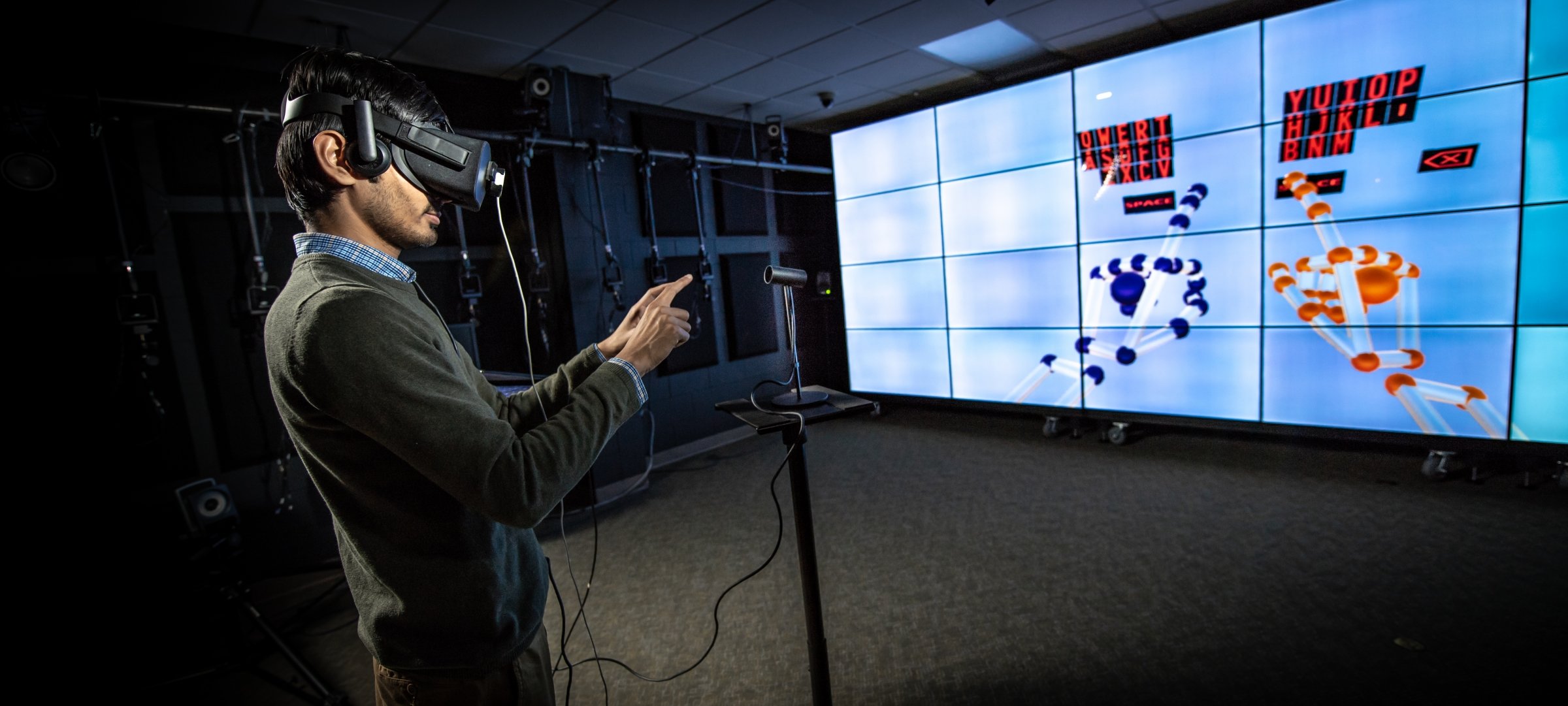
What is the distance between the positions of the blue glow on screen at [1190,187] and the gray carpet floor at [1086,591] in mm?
1505

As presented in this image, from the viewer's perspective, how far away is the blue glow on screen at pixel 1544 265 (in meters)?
3.02

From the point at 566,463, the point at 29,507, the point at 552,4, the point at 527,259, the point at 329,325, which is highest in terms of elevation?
the point at 552,4

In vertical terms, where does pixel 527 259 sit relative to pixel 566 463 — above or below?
above

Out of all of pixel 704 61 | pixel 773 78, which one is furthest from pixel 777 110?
pixel 704 61

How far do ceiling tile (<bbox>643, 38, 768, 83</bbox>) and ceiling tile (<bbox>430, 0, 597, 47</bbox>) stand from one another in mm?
712

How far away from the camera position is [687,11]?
3.28 metres

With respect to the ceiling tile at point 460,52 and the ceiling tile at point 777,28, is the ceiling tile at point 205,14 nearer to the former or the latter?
the ceiling tile at point 460,52

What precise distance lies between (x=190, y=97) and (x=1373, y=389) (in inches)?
249

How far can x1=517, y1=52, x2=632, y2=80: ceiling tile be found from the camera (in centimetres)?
368

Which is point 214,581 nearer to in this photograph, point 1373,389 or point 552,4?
point 552,4

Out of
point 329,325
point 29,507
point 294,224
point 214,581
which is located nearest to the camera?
point 329,325

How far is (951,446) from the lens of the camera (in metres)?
4.55

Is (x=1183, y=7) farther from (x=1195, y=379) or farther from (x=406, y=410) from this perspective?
(x=406, y=410)

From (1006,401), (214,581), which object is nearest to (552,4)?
(214,581)
